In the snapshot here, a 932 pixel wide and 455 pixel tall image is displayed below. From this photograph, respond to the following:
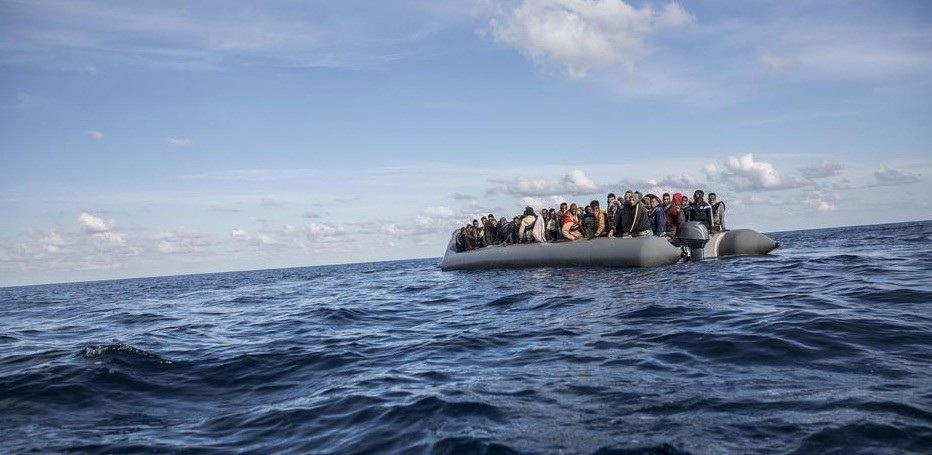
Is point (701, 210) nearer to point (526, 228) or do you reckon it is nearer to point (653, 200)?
point (653, 200)

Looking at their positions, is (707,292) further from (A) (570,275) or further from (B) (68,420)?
(B) (68,420)

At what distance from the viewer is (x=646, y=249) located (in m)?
16.1

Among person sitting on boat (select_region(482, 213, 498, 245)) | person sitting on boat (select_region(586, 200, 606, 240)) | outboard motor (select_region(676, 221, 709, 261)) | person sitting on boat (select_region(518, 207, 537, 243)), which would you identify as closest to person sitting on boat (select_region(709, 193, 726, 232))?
outboard motor (select_region(676, 221, 709, 261))

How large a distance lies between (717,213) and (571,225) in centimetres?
436

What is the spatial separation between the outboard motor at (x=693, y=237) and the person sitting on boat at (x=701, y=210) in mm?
1098

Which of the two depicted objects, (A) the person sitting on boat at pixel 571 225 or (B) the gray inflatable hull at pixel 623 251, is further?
(A) the person sitting on boat at pixel 571 225

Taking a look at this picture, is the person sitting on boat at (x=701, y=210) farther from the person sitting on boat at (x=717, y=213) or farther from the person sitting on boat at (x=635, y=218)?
the person sitting on boat at (x=635, y=218)

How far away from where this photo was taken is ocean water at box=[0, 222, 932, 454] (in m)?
4.18

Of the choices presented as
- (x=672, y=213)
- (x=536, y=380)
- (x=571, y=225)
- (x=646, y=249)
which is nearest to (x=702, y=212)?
(x=672, y=213)

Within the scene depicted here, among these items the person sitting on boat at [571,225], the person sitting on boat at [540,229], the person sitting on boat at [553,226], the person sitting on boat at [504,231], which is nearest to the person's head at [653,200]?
the person sitting on boat at [571,225]

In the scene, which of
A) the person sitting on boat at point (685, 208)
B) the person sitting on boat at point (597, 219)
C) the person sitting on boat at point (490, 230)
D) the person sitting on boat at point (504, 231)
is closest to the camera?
the person sitting on boat at point (685, 208)

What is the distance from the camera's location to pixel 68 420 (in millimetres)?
5812

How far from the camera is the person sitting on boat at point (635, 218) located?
56.3 ft

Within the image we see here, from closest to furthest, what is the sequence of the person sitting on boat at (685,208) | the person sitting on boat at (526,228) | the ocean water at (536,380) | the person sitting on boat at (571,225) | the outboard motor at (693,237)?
1. the ocean water at (536,380)
2. the outboard motor at (693,237)
3. the person sitting on boat at (685,208)
4. the person sitting on boat at (571,225)
5. the person sitting on boat at (526,228)
